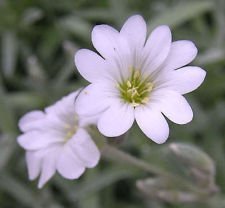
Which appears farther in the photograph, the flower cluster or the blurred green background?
the blurred green background

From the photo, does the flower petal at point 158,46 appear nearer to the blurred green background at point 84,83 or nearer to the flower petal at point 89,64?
the flower petal at point 89,64

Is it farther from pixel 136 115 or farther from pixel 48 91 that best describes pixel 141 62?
pixel 48 91

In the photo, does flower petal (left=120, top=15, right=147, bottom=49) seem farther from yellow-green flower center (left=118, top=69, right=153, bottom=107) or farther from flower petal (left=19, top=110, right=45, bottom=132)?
flower petal (left=19, top=110, right=45, bottom=132)

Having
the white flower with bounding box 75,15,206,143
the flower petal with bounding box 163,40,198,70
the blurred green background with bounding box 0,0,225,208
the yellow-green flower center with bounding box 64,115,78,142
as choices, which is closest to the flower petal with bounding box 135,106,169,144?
the white flower with bounding box 75,15,206,143

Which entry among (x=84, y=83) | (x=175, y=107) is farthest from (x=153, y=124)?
(x=84, y=83)

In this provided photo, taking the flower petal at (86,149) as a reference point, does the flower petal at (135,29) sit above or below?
above

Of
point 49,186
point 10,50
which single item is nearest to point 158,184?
point 49,186

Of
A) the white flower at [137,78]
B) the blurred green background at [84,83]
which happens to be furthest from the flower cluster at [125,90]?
the blurred green background at [84,83]
